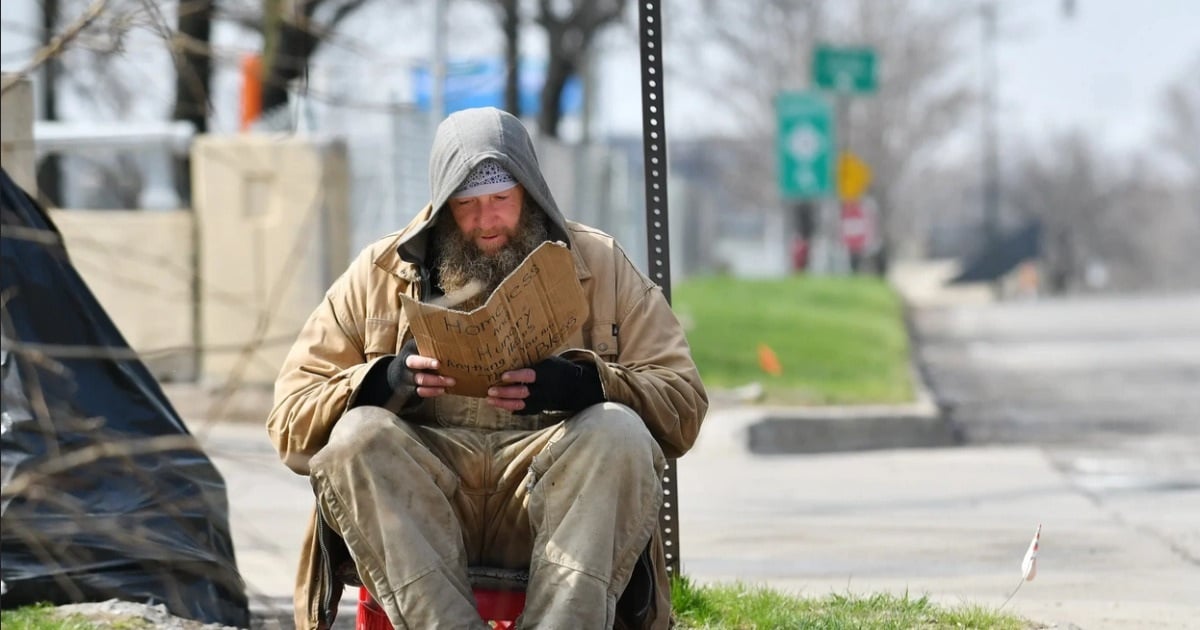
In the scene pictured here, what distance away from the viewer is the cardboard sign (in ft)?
12.4

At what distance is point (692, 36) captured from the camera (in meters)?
28.5

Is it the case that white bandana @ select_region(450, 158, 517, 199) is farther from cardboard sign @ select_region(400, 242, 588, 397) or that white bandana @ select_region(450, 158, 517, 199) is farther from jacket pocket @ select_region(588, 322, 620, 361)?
jacket pocket @ select_region(588, 322, 620, 361)

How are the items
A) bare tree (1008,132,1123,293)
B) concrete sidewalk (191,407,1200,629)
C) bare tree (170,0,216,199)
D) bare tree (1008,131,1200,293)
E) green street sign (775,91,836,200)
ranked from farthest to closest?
bare tree (1008,131,1200,293) → bare tree (1008,132,1123,293) → green street sign (775,91,836,200) → bare tree (170,0,216,199) → concrete sidewalk (191,407,1200,629)

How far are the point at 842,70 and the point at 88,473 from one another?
66.5ft

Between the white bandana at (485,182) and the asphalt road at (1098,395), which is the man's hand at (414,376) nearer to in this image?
the white bandana at (485,182)

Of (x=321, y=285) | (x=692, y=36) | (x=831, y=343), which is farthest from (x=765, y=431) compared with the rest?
(x=692, y=36)

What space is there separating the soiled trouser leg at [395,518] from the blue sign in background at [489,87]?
0.95m

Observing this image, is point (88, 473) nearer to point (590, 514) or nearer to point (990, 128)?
point (590, 514)

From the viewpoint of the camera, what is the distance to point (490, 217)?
13.5 ft

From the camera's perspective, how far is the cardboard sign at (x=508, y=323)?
379 cm

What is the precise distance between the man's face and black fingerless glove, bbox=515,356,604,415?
0.36 m

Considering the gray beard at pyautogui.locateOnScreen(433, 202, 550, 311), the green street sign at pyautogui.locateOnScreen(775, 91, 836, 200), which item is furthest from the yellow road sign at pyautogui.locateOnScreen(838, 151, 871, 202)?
the gray beard at pyautogui.locateOnScreen(433, 202, 550, 311)

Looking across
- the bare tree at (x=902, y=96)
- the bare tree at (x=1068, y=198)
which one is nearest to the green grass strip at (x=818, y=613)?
the bare tree at (x=902, y=96)

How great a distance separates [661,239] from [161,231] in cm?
802
